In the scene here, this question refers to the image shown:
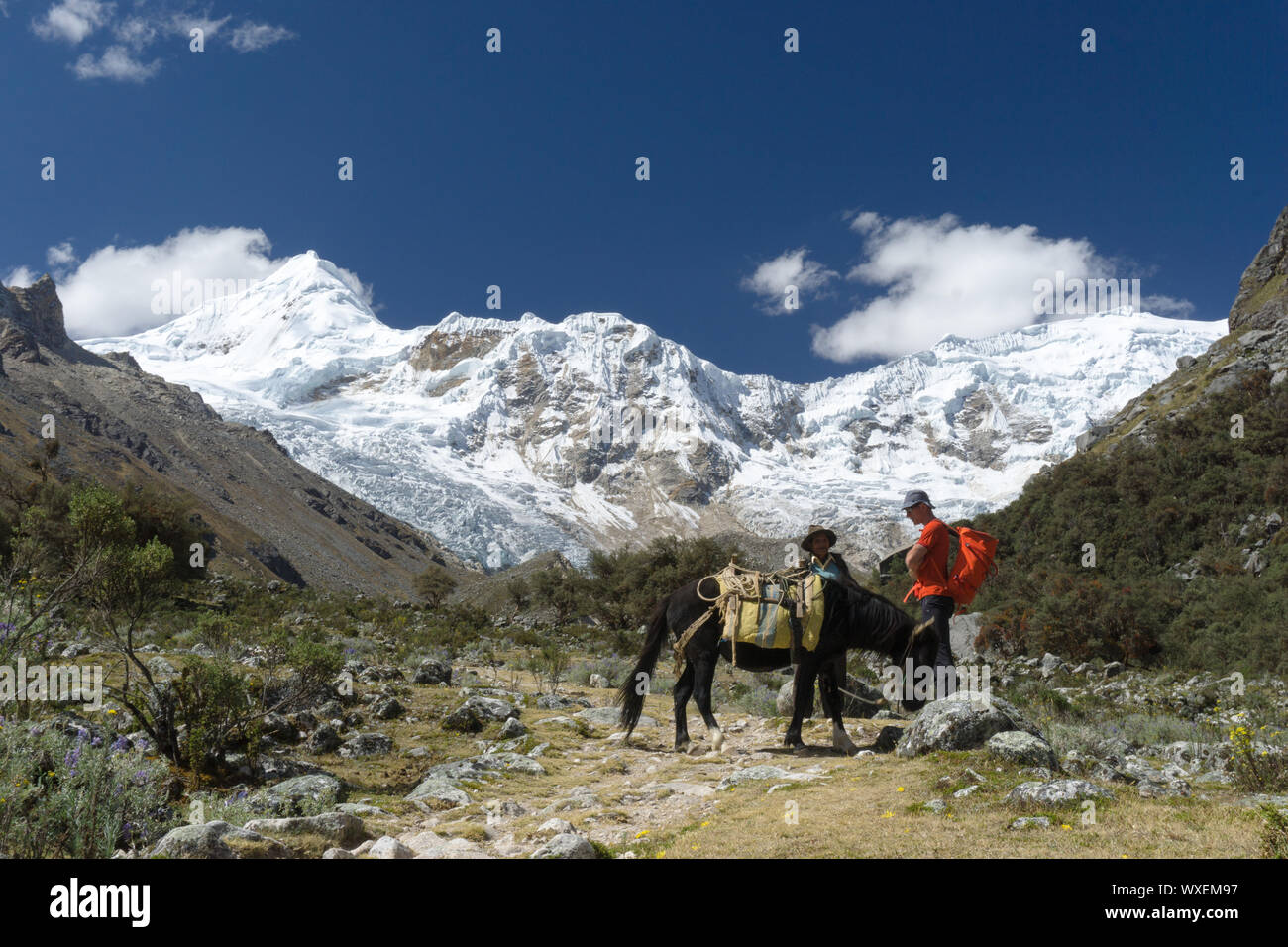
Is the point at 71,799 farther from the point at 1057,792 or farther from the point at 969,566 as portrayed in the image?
the point at 969,566

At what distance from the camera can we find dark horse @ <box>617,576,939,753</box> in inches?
304

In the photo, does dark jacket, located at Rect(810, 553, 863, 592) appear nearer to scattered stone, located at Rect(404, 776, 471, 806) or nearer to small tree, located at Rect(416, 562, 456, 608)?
scattered stone, located at Rect(404, 776, 471, 806)

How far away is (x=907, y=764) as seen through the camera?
6312 millimetres

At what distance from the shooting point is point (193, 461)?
91875mm

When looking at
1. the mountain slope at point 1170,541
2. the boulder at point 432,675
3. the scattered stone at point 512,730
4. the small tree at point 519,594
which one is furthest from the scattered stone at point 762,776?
the small tree at point 519,594

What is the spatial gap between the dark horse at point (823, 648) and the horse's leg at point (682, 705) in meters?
0.01

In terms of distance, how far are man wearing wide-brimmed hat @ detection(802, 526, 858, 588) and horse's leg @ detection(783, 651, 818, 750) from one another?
1.02 metres

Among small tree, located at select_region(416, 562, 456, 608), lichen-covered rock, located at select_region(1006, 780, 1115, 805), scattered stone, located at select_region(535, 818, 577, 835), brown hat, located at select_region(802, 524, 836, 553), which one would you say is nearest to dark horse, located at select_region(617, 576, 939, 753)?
brown hat, located at select_region(802, 524, 836, 553)

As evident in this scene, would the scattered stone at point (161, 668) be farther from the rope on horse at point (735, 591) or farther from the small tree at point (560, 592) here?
the small tree at point (560, 592)

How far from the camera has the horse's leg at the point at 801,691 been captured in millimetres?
7801

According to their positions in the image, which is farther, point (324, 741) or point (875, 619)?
point (324, 741)

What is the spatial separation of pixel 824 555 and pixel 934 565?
1276 mm

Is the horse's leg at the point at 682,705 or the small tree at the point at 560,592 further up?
the horse's leg at the point at 682,705

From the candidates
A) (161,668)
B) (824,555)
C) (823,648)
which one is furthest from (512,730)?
(161,668)
